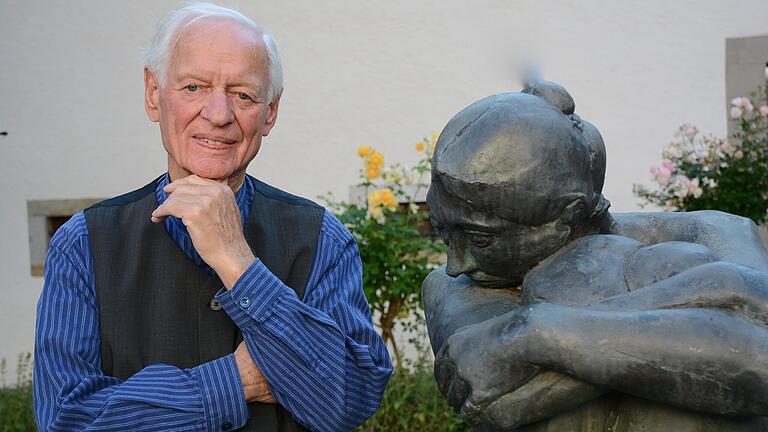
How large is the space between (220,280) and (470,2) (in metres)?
4.66

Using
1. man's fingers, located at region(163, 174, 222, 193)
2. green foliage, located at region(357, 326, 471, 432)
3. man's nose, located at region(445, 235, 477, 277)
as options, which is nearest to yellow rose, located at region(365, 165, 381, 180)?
green foliage, located at region(357, 326, 471, 432)

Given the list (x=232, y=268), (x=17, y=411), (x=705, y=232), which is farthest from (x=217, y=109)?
(x=17, y=411)

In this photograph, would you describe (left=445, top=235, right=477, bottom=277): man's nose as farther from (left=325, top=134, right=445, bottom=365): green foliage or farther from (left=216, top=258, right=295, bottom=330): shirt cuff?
(left=325, top=134, right=445, bottom=365): green foliage

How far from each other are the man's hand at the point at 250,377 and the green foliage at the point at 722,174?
12.9 ft

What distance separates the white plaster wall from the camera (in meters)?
6.04

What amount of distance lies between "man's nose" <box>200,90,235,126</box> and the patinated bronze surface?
522mm

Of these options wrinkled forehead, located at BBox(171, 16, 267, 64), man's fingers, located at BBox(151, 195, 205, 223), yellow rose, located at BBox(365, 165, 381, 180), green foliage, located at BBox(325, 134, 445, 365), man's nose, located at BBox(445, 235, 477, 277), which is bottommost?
green foliage, located at BBox(325, 134, 445, 365)

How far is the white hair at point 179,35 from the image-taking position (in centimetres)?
A: 195

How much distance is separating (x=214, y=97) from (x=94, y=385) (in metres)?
0.61

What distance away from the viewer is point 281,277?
6.68 feet

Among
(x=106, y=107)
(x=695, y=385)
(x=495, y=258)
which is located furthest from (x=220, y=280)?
(x=106, y=107)

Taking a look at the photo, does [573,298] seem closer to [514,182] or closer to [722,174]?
[514,182]

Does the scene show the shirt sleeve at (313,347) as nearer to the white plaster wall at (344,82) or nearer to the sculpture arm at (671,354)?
the sculpture arm at (671,354)

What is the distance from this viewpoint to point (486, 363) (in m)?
1.50
